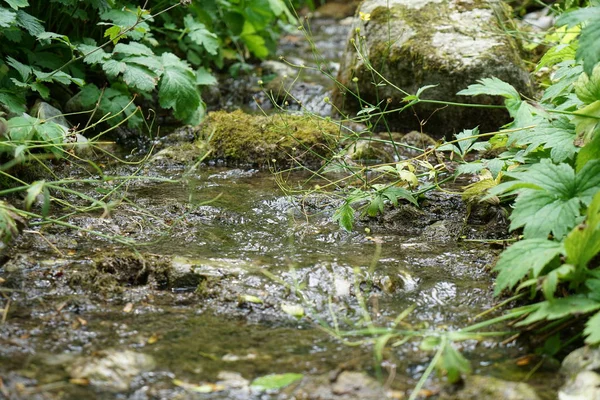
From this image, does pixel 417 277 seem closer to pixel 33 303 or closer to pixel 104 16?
pixel 33 303

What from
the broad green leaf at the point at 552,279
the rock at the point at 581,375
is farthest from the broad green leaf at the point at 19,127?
the rock at the point at 581,375

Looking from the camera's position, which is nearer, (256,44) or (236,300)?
(236,300)

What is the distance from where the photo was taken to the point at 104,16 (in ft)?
13.4

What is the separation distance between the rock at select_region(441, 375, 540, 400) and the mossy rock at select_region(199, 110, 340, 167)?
7.65 feet

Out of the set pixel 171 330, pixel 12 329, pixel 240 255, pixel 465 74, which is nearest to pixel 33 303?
pixel 12 329

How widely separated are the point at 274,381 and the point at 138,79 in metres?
2.46

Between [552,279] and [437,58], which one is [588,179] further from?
[437,58]

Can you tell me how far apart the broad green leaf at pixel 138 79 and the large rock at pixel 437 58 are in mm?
1341

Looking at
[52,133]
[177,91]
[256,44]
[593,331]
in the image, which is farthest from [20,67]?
[593,331]

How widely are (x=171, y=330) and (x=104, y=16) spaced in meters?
2.53

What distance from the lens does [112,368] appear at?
205 centimetres

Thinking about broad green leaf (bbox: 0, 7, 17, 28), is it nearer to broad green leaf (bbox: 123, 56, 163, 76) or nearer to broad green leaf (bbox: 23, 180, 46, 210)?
broad green leaf (bbox: 123, 56, 163, 76)

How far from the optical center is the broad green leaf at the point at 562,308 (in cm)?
212

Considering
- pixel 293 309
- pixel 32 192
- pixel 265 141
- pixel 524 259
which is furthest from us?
pixel 265 141
